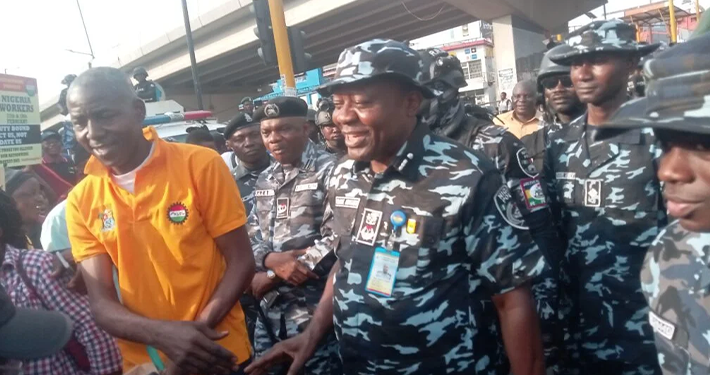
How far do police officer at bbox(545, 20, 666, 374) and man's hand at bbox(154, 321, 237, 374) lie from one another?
177cm

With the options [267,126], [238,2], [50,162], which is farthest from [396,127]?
[238,2]

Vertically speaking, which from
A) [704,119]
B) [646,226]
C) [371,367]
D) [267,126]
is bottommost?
[371,367]

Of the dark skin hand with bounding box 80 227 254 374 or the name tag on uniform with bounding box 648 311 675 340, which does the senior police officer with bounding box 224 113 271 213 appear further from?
the name tag on uniform with bounding box 648 311 675 340

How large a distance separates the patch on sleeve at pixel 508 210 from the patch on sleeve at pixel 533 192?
91cm

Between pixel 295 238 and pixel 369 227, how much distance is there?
3.86 feet

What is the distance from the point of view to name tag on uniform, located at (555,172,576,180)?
2.80 meters

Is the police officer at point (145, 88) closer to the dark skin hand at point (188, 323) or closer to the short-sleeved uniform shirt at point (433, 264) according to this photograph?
the dark skin hand at point (188, 323)

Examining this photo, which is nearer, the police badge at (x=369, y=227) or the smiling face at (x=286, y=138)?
the police badge at (x=369, y=227)

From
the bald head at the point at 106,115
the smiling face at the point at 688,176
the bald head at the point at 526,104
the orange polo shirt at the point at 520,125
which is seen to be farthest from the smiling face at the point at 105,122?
the bald head at the point at 526,104

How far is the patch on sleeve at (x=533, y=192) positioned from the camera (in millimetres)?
2811

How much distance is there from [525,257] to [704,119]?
833 mm

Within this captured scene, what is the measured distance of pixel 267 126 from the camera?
356 centimetres

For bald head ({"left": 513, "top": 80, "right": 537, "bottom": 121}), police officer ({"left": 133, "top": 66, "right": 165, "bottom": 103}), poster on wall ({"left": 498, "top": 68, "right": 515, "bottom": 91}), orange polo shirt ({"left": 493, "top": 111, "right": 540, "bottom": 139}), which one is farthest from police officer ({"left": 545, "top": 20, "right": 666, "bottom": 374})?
poster on wall ({"left": 498, "top": 68, "right": 515, "bottom": 91})

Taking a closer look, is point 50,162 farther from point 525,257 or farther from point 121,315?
point 525,257
